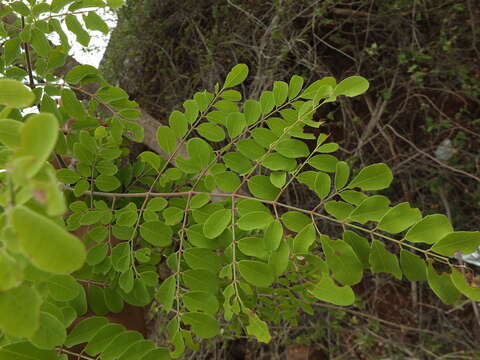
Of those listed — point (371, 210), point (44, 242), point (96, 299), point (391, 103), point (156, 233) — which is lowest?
point (391, 103)

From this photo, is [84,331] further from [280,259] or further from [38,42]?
[38,42]

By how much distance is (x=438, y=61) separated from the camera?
232 centimetres

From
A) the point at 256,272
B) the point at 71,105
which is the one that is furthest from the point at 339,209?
the point at 71,105

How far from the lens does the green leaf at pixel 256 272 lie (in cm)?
65

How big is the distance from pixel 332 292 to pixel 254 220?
166 mm

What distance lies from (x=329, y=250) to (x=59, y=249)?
1.30 ft

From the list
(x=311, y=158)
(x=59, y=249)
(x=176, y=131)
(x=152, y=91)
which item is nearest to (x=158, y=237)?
(x=176, y=131)

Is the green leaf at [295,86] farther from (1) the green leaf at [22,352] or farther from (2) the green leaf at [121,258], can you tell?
(1) the green leaf at [22,352]

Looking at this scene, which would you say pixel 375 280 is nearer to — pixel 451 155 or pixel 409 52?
pixel 451 155

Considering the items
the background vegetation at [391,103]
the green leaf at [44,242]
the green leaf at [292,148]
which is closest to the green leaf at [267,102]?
the green leaf at [292,148]

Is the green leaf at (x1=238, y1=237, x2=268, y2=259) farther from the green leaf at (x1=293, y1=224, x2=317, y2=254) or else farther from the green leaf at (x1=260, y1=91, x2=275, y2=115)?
the green leaf at (x1=260, y1=91, x2=275, y2=115)

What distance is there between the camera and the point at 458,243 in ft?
1.75

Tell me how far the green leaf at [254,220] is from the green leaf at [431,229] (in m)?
0.22

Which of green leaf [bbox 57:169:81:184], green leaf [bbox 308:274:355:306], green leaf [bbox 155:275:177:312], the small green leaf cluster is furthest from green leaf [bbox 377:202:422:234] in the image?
green leaf [bbox 57:169:81:184]
